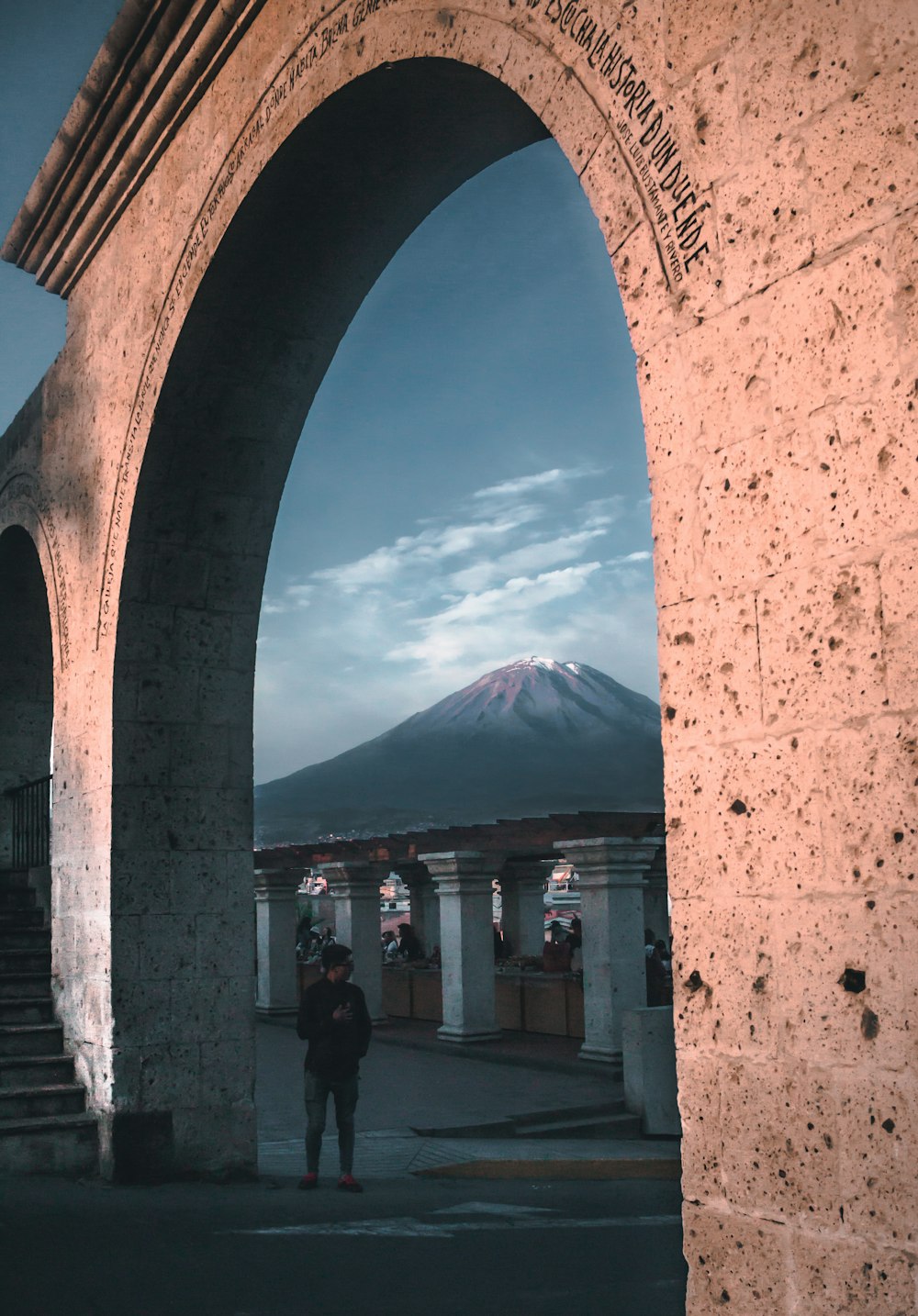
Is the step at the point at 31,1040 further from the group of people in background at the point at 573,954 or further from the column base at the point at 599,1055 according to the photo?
the column base at the point at 599,1055

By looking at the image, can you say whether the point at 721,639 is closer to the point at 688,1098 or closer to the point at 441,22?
the point at 688,1098

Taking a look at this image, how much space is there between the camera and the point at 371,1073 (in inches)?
489

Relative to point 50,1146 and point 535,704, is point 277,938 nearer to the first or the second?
point 50,1146

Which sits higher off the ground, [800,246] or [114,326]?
[114,326]

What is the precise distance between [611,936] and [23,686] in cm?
609

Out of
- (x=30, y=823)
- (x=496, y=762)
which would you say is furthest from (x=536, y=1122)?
(x=496, y=762)

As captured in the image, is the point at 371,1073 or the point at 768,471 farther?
the point at 371,1073

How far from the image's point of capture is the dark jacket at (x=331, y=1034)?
23.2 ft

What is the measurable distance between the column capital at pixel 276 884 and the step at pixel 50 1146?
11.9 metres

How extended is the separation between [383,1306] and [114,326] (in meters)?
5.49

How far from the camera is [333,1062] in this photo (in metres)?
7.06

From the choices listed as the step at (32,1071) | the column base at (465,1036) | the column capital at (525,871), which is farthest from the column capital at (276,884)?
the step at (32,1071)

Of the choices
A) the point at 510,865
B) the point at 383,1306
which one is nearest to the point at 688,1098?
the point at 383,1306

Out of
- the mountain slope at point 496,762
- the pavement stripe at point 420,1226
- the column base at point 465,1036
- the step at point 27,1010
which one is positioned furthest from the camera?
the mountain slope at point 496,762
